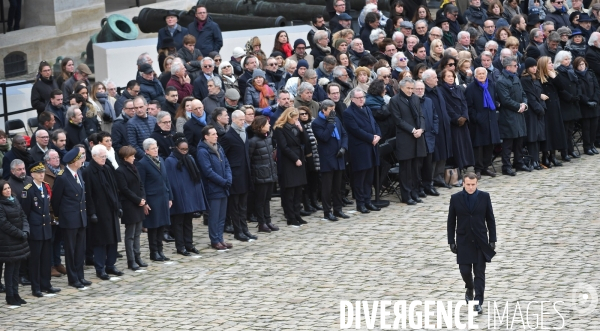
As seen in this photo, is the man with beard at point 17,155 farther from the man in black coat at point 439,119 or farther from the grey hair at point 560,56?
the grey hair at point 560,56

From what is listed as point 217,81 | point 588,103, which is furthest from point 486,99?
point 217,81

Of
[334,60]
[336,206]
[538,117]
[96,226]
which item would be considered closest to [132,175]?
[96,226]

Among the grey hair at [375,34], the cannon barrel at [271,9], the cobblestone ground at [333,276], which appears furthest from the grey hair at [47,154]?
the cannon barrel at [271,9]

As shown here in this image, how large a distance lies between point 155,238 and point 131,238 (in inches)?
16.7

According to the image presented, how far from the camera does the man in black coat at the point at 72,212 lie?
16062mm

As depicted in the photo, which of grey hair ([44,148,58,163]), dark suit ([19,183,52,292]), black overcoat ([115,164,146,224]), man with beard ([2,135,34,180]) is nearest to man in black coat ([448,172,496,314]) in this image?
black overcoat ([115,164,146,224])

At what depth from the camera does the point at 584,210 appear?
19.1 m

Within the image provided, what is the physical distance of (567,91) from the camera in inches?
893

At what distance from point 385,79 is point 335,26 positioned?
13.6 ft

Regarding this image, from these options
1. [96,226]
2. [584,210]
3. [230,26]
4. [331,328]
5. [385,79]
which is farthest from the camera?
[230,26]

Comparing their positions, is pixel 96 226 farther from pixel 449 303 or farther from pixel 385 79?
pixel 385 79

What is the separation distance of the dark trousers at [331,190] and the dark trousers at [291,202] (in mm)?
381

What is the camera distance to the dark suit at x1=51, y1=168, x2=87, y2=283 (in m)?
16.1

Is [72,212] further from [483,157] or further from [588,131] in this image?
[588,131]
